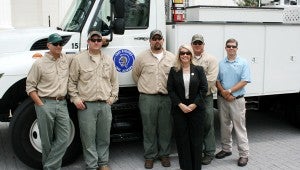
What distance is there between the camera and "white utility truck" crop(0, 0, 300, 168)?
17.8 ft

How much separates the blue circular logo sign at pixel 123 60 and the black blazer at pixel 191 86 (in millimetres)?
915

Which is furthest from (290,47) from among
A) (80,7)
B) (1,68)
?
(1,68)

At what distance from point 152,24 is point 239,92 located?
5.08 feet

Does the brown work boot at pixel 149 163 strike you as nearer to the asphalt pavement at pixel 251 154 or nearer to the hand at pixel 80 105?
the asphalt pavement at pixel 251 154

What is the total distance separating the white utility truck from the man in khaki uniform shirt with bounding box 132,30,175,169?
0.31 meters

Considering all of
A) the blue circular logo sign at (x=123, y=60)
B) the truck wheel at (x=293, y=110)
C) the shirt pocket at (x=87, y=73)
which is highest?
the blue circular logo sign at (x=123, y=60)

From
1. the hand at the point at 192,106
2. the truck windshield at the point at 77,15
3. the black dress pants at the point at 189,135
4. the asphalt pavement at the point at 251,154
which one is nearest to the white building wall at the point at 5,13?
the asphalt pavement at the point at 251,154

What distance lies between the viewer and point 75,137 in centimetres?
569

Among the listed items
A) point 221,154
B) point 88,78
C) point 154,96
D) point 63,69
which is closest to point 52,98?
point 63,69

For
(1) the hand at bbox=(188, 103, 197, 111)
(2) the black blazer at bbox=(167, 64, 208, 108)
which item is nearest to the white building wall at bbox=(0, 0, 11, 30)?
(2) the black blazer at bbox=(167, 64, 208, 108)

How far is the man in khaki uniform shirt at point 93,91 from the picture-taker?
516 cm

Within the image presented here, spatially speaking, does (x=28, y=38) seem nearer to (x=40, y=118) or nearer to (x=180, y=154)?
(x=40, y=118)

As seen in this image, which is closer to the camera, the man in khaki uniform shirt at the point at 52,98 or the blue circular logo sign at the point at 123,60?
the man in khaki uniform shirt at the point at 52,98

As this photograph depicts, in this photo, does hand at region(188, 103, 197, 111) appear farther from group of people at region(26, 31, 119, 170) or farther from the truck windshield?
the truck windshield
